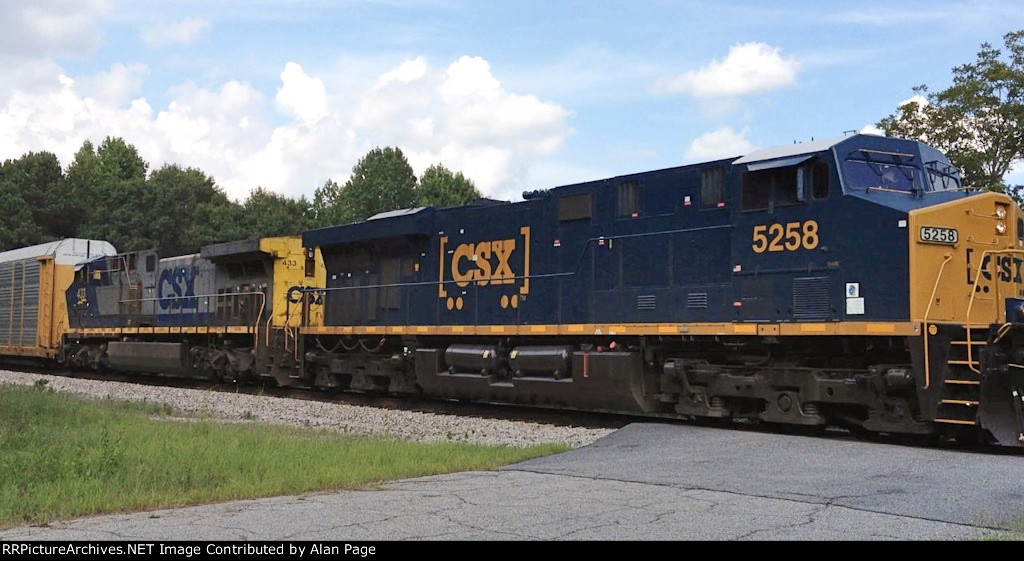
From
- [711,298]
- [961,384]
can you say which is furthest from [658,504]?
[711,298]

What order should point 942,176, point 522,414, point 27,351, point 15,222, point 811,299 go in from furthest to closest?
1. point 15,222
2. point 27,351
3. point 522,414
4. point 942,176
5. point 811,299

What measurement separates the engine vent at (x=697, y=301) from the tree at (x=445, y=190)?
182 ft

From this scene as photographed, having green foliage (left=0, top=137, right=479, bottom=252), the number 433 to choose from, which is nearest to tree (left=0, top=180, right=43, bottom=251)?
green foliage (left=0, top=137, right=479, bottom=252)

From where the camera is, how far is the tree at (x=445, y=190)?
68.6 metres

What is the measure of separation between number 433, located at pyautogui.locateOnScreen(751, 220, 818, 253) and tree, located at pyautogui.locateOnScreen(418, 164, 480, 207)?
56.3 meters

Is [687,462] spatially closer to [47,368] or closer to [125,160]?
[47,368]

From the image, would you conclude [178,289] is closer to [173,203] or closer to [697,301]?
[697,301]

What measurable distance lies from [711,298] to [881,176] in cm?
252

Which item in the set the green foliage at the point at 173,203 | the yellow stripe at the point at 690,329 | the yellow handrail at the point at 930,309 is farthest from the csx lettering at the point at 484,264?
the green foliage at the point at 173,203

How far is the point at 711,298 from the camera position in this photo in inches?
492

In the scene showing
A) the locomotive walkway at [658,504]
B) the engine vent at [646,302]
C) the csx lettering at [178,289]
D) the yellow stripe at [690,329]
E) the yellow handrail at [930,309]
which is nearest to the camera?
the locomotive walkway at [658,504]

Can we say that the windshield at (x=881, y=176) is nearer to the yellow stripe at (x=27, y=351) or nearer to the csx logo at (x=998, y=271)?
the csx logo at (x=998, y=271)

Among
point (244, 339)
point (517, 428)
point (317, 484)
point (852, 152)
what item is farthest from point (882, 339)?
point (244, 339)

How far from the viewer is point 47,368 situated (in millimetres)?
30000
